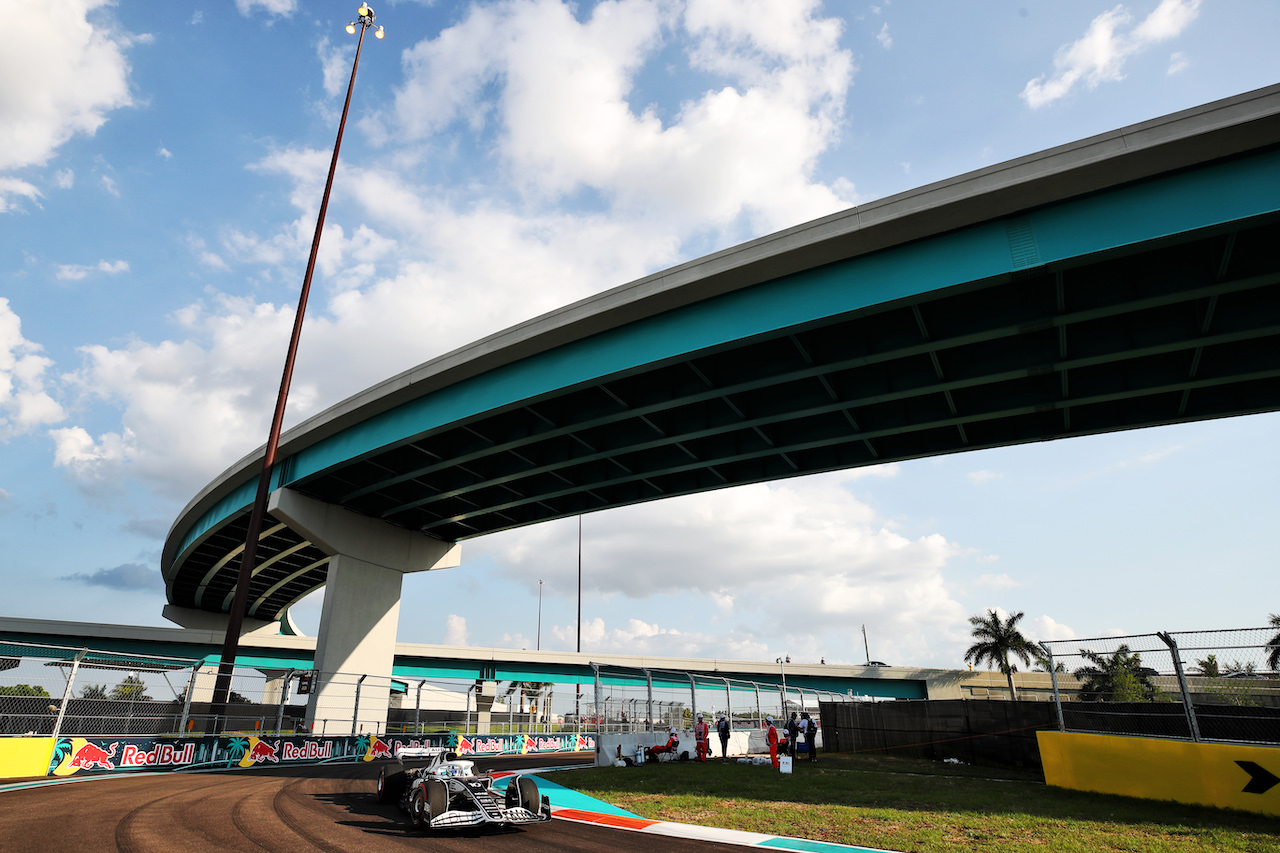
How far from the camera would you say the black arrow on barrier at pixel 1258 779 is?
9750mm

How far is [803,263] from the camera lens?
49.6 feet

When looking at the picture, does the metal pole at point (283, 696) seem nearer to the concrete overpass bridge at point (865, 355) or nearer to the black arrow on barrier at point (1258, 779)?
the concrete overpass bridge at point (865, 355)

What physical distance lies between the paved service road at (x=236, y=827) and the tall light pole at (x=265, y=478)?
21.6 ft

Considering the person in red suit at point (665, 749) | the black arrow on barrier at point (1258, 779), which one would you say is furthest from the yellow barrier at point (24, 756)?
the black arrow on barrier at point (1258, 779)

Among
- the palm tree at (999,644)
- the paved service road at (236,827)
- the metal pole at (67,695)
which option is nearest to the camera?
the paved service road at (236,827)

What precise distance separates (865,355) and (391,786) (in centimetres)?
1305

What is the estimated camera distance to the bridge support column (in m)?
24.8

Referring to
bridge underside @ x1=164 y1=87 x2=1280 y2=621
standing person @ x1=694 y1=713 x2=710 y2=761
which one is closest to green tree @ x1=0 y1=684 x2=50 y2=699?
bridge underside @ x1=164 y1=87 x2=1280 y2=621

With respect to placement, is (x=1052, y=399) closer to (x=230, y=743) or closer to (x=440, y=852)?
(x=440, y=852)

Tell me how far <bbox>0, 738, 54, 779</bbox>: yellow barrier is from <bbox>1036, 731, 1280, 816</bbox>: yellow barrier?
19.9 m

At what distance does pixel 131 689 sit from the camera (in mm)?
15430

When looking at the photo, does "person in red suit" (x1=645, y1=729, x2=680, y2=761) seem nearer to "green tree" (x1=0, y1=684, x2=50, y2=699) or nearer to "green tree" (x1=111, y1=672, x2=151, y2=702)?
"green tree" (x1=111, y1=672, x2=151, y2=702)

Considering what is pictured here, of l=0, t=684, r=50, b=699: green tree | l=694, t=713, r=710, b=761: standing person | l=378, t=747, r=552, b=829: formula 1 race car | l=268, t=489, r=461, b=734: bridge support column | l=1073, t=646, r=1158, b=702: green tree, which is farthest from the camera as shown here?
l=268, t=489, r=461, b=734: bridge support column

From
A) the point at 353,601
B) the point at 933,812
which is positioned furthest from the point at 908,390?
the point at 353,601
